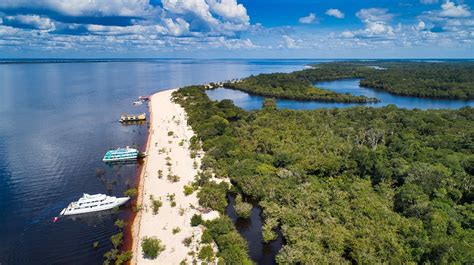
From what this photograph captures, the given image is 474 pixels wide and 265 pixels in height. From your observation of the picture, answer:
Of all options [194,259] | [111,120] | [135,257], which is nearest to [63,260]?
[135,257]

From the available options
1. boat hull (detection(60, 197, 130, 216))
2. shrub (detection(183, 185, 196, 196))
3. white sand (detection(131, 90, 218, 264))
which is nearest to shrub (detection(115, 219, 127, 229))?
white sand (detection(131, 90, 218, 264))

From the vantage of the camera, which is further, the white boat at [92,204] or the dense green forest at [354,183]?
the white boat at [92,204]

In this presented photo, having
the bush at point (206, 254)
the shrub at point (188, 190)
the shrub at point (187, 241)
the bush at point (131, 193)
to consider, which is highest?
the shrub at point (188, 190)

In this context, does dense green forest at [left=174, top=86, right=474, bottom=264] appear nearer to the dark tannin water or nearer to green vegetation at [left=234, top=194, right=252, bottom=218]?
the dark tannin water

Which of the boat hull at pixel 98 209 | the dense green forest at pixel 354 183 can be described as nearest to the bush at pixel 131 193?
the boat hull at pixel 98 209

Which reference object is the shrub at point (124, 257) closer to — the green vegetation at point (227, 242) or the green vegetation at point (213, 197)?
the green vegetation at point (227, 242)

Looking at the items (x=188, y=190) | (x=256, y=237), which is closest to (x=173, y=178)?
(x=188, y=190)
